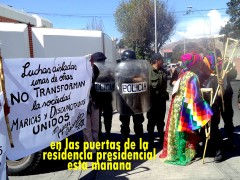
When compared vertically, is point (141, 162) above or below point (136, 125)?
below

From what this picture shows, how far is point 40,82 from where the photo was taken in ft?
12.0

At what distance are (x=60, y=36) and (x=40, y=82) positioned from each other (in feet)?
21.5

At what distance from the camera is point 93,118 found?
16.2 ft

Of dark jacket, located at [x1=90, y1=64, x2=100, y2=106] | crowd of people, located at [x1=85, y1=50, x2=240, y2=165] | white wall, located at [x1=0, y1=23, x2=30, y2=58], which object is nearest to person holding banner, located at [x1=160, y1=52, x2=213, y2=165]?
crowd of people, located at [x1=85, y1=50, x2=240, y2=165]

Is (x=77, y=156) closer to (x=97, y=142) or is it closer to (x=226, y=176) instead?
(x=97, y=142)

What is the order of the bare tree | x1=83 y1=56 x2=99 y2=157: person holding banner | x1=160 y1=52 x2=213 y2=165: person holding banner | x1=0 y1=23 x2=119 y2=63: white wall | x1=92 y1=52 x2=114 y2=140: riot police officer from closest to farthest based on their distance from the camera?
x1=160 y1=52 x2=213 y2=165: person holding banner < x1=83 y1=56 x2=99 y2=157: person holding banner < x1=92 y1=52 x2=114 y2=140: riot police officer < x1=0 y1=23 x2=119 y2=63: white wall < the bare tree

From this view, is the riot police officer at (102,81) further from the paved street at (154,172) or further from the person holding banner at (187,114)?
the person holding banner at (187,114)

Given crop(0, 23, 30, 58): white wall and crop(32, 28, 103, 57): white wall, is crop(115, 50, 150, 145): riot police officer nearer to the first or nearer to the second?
crop(0, 23, 30, 58): white wall

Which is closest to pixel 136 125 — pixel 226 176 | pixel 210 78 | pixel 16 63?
pixel 210 78

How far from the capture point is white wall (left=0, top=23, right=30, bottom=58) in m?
7.60

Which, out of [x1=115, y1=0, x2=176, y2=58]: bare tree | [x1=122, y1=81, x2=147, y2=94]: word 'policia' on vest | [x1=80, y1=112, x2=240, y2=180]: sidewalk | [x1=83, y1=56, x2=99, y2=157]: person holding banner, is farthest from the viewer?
[x1=115, y1=0, x2=176, y2=58]: bare tree

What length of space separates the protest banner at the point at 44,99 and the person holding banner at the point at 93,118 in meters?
0.18

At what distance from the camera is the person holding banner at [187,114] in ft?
15.0

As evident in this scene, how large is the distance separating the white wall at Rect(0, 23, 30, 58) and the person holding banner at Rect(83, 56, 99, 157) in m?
3.50
